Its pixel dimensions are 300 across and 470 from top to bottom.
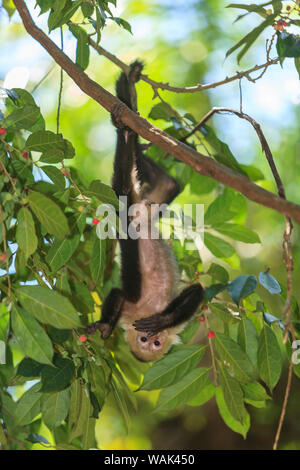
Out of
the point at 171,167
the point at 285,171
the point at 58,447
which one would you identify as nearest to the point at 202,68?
the point at 285,171

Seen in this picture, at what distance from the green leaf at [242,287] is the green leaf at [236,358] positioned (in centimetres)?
21

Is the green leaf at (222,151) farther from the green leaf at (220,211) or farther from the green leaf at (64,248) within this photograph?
the green leaf at (64,248)

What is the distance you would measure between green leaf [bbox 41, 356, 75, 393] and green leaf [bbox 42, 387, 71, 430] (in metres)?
0.12

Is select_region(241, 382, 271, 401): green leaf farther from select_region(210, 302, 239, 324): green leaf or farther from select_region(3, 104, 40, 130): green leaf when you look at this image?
select_region(3, 104, 40, 130): green leaf

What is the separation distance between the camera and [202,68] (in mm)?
5629

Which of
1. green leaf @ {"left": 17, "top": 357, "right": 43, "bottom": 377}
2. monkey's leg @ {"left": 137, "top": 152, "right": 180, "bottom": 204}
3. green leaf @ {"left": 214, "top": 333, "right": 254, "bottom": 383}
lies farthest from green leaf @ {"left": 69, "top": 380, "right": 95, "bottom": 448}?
monkey's leg @ {"left": 137, "top": 152, "right": 180, "bottom": 204}

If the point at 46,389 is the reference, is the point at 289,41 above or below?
above

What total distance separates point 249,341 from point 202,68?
4.45 meters

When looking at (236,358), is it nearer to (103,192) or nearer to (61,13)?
(103,192)

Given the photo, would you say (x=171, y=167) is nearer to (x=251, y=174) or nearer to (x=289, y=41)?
(x=251, y=174)

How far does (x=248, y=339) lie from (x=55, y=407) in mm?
687

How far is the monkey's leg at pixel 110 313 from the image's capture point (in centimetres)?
242

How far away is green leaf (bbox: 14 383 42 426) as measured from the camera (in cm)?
170

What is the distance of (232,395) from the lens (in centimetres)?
170
